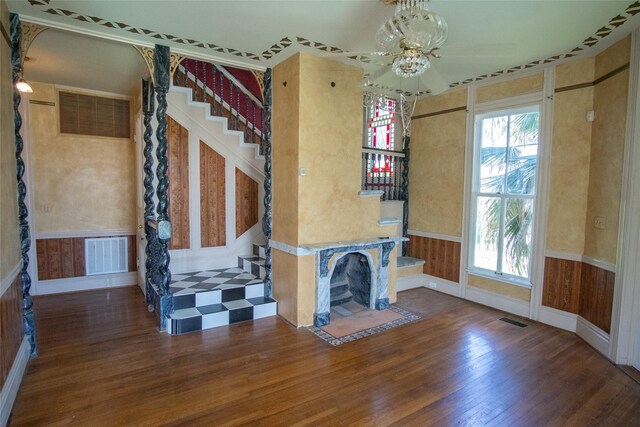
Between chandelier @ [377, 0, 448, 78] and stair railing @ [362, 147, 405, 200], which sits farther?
stair railing @ [362, 147, 405, 200]

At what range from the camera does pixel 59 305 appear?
4254 millimetres

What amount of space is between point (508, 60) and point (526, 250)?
2.20m

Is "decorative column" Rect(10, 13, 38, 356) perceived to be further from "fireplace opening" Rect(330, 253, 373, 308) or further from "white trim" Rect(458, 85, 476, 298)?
"white trim" Rect(458, 85, 476, 298)

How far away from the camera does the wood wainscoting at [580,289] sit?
329cm

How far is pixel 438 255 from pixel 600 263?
203 centimetres

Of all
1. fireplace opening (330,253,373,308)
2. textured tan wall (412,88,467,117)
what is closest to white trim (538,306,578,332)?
fireplace opening (330,253,373,308)

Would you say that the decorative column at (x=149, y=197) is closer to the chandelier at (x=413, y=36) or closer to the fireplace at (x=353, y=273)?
the fireplace at (x=353, y=273)

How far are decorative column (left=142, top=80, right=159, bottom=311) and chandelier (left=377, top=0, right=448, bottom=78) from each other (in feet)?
9.17

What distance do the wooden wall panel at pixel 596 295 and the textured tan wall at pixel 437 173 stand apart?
1.57 meters

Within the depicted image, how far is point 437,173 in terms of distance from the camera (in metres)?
5.13

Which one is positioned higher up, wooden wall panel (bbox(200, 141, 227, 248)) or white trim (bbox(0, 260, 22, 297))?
wooden wall panel (bbox(200, 141, 227, 248))

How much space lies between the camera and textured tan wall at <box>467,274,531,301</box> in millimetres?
4172

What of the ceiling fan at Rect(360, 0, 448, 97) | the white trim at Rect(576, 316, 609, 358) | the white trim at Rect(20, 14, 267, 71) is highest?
the white trim at Rect(20, 14, 267, 71)

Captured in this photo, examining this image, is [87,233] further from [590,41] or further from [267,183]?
[590,41]
